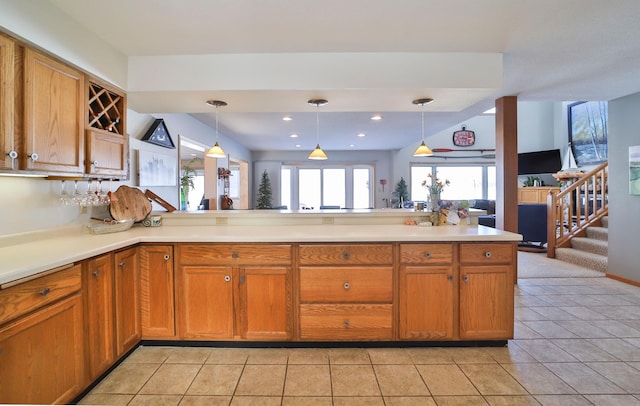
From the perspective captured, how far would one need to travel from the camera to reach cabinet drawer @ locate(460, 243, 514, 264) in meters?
2.26

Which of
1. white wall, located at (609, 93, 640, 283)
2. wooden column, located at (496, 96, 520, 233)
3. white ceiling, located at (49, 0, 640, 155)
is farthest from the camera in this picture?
white wall, located at (609, 93, 640, 283)

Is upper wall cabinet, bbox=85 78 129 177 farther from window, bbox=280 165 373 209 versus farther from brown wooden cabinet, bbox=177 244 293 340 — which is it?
window, bbox=280 165 373 209

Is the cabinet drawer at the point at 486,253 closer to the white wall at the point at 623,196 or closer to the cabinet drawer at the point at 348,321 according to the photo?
the cabinet drawer at the point at 348,321

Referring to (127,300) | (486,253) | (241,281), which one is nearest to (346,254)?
(241,281)

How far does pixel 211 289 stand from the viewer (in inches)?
89.4

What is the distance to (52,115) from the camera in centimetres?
183

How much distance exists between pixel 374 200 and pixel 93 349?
8.51 m

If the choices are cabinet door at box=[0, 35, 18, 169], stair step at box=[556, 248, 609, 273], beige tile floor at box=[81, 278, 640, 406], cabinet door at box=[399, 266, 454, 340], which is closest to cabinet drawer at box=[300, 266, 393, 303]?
cabinet door at box=[399, 266, 454, 340]

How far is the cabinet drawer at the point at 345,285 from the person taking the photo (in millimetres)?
2266

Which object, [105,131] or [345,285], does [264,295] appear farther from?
[105,131]

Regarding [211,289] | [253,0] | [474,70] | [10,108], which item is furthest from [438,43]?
[10,108]

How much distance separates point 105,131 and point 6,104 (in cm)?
68

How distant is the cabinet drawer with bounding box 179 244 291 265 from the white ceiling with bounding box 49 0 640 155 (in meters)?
1.38

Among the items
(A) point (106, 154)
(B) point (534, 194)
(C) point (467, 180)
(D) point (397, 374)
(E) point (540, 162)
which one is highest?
(E) point (540, 162)
